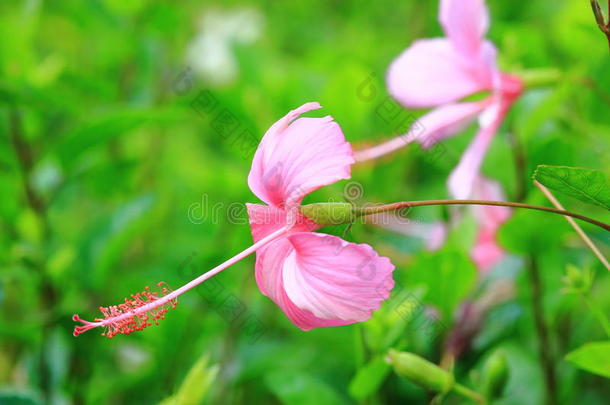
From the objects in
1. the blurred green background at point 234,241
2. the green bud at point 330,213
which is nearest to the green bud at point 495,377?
the blurred green background at point 234,241

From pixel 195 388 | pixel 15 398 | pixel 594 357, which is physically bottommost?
pixel 15 398

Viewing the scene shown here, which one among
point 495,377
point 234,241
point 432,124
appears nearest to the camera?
point 495,377

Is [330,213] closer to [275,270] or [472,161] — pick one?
[275,270]

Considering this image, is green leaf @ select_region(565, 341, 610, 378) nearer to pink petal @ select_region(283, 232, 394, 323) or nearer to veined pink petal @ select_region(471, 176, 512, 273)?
pink petal @ select_region(283, 232, 394, 323)

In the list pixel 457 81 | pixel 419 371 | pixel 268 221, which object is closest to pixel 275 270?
pixel 268 221

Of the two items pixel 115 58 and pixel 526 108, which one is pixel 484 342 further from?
pixel 115 58

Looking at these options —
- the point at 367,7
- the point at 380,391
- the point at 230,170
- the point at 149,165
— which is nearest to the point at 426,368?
the point at 380,391

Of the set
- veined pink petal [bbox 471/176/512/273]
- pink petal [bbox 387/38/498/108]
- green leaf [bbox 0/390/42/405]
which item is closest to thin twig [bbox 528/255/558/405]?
veined pink petal [bbox 471/176/512/273]

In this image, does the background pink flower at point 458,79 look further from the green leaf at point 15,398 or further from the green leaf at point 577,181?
the green leaf at point 15,398
